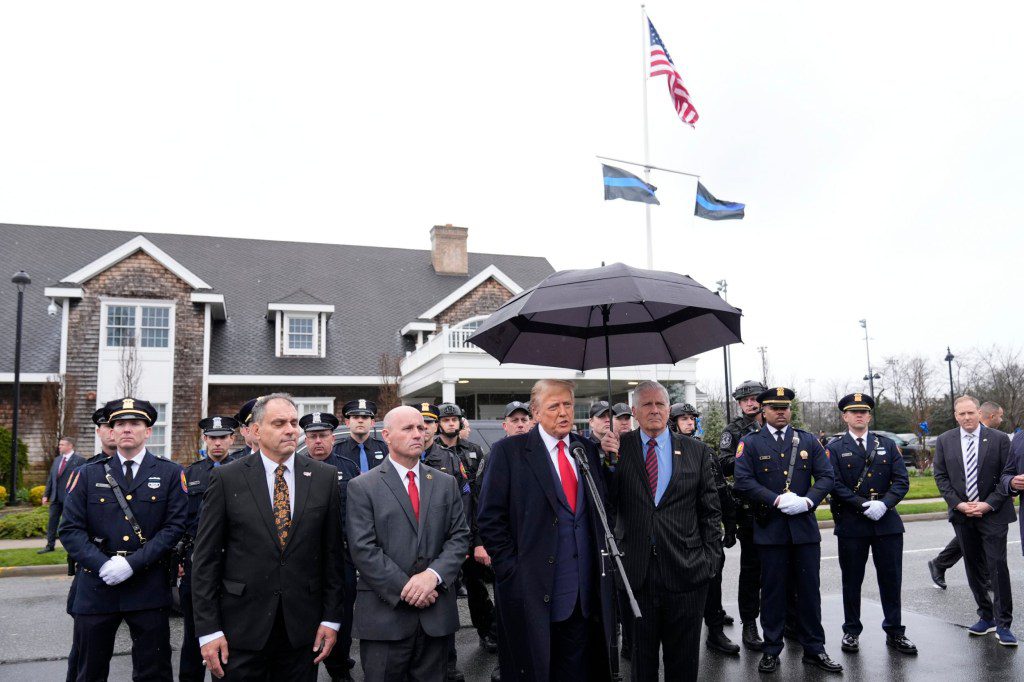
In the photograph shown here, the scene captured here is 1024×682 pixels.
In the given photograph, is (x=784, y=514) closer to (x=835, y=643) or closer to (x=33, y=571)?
(x=835, y=643)

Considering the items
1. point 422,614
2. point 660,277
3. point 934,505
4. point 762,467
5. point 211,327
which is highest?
point 211,327

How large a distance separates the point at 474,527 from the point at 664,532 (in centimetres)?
243

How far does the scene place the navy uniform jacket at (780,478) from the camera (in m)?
6.00

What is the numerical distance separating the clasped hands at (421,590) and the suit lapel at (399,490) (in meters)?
0.29

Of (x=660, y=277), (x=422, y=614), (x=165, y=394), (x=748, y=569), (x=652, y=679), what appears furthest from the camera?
(x=165, y=394)

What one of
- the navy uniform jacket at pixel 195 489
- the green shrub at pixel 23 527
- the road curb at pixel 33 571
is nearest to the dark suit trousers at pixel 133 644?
the navy uniform jacket at pixel 195 489

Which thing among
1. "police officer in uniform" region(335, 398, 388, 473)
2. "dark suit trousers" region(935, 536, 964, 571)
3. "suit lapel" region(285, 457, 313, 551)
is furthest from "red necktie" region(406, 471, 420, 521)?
"dark suit trousers" region(935, 536, 964, 571)

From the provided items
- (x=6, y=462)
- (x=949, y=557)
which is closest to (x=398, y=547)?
(x=949, y=557)

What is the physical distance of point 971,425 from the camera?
7008 millimetres

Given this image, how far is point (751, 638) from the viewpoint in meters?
6.57

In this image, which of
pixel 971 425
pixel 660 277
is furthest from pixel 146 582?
pixel 971 425

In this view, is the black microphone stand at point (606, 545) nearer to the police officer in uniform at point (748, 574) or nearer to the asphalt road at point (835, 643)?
the asphalt road at point (835, 643)

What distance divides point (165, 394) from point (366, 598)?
2149 cm

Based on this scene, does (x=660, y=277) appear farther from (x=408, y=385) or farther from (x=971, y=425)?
(x=408, y=385)
